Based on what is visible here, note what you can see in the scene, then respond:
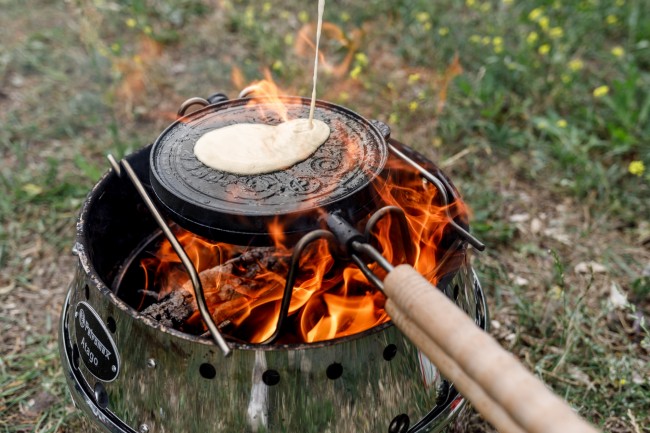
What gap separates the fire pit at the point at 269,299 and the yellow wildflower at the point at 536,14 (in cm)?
310

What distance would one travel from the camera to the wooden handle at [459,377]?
48.2 inches

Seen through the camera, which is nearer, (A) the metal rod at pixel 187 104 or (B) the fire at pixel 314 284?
(B) the fire at pixel 314 284

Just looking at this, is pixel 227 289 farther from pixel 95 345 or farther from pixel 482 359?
pixel 482 359

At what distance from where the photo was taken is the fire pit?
1.72m

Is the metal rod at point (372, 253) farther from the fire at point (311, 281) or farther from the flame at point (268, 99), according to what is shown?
the flame at point (268, 99)

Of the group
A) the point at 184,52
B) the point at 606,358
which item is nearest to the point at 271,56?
the point at 184,52

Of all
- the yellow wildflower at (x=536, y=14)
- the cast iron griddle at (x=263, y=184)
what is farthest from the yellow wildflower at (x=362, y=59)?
the cast iron griddle at (x=263, y=184)

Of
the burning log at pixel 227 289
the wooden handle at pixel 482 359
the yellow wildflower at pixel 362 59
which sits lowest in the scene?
the yellow wildflower at pixel 362 59

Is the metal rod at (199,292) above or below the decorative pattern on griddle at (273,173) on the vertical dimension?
below

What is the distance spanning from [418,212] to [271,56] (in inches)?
128

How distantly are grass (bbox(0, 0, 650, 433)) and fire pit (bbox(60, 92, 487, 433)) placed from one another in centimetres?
87

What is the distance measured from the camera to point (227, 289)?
2197 mm

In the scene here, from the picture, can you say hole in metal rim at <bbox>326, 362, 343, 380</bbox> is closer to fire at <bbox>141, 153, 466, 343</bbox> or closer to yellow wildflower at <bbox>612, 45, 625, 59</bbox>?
fire at <bbox>141, 153, 466, 343</bbox>

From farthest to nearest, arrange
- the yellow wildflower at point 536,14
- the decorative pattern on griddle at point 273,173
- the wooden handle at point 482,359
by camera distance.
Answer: the yellow wildflower at point 536,14
the decorative pattern on griddle at point 273,173
the wooden handle at point 482,359
